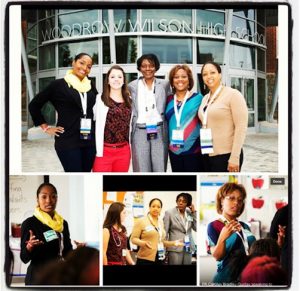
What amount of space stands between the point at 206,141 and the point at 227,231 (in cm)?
65

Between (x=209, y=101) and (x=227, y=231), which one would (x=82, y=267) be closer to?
(x=227, y=231)

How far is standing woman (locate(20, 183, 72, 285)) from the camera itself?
22.1ft

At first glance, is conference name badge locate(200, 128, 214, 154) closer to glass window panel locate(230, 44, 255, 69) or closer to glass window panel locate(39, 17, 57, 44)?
glass window panel locate(230, 44, 255, 69)

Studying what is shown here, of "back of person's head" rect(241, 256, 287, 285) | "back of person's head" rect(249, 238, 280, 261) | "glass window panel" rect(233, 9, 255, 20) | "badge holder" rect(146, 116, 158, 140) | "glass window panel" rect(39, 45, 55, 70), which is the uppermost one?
"glass window panel" rect(233, 9, 255, 20)

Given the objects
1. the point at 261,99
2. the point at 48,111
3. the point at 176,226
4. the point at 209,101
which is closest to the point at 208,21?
the point at 209,101

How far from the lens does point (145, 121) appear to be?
22.0 ft

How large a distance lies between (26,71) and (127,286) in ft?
5.42

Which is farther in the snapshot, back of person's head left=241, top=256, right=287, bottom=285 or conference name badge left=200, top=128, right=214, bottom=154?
back of person's head left=241, top=256, right=287, bottom=285

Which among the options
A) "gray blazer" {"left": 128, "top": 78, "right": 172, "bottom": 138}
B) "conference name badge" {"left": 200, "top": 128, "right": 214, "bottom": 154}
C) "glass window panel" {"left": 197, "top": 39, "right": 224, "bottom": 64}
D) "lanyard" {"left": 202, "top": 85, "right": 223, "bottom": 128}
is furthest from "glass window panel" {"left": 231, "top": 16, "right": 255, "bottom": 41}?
"conference name badge" {"left": 200, "top": 128, "right": 214, "bottom": 154}

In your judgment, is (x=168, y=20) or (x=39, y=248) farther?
(x=39, y=248)

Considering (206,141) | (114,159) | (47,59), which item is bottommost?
(114,159)

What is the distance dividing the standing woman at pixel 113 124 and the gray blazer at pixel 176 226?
448mm

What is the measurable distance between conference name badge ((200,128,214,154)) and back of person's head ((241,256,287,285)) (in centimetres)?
84

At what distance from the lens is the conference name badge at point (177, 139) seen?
22.0 ft
